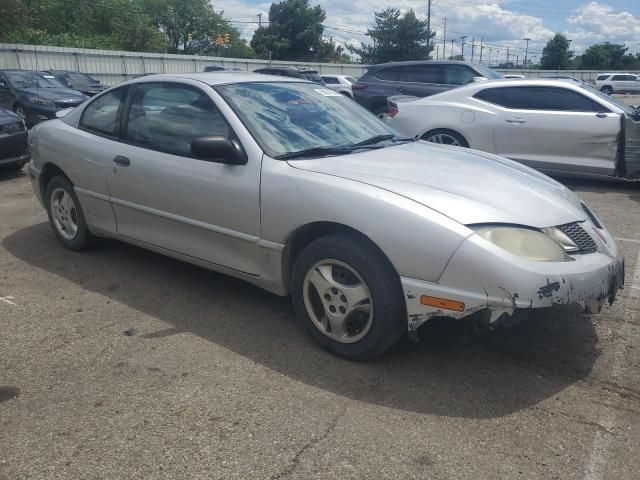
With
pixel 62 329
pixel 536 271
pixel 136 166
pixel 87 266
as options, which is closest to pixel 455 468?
pixel 536 271

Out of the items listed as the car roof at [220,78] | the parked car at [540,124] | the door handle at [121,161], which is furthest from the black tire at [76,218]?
the parked car at [540,124]

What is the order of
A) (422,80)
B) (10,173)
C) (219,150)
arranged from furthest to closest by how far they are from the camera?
(422,80)
(10,173)
(219,150)

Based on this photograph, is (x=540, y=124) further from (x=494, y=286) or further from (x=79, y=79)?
(x=79, y=79)

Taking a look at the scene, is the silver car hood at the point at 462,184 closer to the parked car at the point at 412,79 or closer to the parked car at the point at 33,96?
the parked car at the point at 412,79

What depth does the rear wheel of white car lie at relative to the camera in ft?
28.6

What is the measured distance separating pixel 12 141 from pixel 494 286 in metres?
8.22

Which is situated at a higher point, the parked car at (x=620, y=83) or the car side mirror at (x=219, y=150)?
the parked car at (x=620, y=83)

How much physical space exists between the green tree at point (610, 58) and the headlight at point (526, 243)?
75.9 meters

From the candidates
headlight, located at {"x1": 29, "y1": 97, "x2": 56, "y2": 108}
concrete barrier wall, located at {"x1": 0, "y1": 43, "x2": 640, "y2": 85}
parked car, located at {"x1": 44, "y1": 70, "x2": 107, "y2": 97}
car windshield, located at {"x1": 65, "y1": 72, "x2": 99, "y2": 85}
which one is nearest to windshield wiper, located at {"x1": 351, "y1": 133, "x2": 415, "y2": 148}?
headlight, located at {"x1": 29, "y1": 97, "x2": 56, "y2": 108}

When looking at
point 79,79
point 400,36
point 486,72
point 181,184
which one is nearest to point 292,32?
point 400,36

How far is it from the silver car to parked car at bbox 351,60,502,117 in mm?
7823

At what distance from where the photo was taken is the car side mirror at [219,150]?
363cm

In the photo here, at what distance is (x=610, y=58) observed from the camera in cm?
7094

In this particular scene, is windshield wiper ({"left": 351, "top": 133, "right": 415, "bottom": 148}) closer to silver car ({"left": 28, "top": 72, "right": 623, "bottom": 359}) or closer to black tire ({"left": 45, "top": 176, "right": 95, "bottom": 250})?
silver car ({"left": 28, "top": 72, "right": 623, "bottom": 359})
